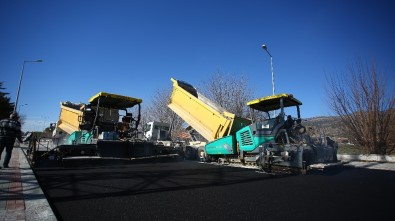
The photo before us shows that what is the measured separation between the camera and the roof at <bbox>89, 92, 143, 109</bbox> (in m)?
8.19

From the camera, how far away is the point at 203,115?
9352 millimetres

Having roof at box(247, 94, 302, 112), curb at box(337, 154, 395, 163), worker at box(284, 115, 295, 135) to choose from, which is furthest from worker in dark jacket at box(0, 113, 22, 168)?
curb at box(337, 154, 395, 163)

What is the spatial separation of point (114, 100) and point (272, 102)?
5531mm

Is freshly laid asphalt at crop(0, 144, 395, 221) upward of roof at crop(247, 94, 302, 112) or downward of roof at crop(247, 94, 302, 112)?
downward

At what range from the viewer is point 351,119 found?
1246cm

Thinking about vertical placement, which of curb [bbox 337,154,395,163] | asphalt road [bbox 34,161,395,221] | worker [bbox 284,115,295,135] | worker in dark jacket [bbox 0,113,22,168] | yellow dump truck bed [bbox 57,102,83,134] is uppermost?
yellow dump truck bed [bbox 57,102,83,134]

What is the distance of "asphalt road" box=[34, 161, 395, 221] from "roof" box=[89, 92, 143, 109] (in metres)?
3.48

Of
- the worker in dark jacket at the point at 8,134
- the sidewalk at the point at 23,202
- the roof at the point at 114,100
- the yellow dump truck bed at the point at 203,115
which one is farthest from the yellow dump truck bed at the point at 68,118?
the sidewalk at the point at 23,202

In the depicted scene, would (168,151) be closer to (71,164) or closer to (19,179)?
(71,164)

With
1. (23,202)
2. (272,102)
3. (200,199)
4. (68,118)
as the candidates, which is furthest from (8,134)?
(272,102)

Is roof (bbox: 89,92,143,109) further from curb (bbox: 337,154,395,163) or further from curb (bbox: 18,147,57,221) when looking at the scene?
curb (bbox: 337,154,395,163)

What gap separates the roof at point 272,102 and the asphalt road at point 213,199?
9.50ft

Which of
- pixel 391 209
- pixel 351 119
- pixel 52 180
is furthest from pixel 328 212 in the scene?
pixel 351 119

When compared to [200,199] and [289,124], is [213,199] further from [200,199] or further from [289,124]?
[289,124]
